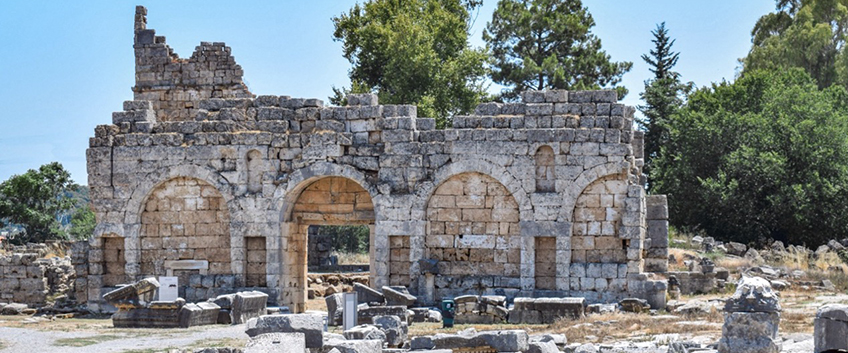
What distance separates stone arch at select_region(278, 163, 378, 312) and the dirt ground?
3.77m

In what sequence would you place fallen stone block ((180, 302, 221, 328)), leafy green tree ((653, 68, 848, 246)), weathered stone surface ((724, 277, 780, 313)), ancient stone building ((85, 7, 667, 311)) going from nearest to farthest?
weathered stone surface ((724, 277, 780, 313))
fallen stone block ((180, 302, 221, 328))
ancient stone building ((85, 7, 667, 311))
leafy green tree ((653, 68, 848, 246))

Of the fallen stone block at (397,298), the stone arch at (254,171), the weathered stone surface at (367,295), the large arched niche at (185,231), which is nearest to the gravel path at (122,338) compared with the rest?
the weathered stone surface at (367,295)

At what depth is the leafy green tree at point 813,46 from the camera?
163ft

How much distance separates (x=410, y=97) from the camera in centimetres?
4191

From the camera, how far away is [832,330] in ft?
45.2

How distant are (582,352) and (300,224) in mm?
11984

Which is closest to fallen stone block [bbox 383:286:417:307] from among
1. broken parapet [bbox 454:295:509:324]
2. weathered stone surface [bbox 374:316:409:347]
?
broken parapet [bbox 454:295:509:324]

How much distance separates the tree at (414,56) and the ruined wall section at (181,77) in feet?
35.6

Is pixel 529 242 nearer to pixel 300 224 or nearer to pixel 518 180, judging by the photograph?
pixel 518 180

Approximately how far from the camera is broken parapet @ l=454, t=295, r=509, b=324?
21.4 metres

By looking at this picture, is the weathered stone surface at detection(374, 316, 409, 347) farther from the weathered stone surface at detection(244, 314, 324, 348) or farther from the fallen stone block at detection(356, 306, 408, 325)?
the weathered stone surface at detection(244, 314, 324, 348)

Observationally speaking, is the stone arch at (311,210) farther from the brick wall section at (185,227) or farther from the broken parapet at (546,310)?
the broken parapet at (546,310)

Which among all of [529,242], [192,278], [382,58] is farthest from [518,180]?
[382,58]

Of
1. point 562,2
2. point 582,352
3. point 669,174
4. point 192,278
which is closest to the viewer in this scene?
point 582,352
